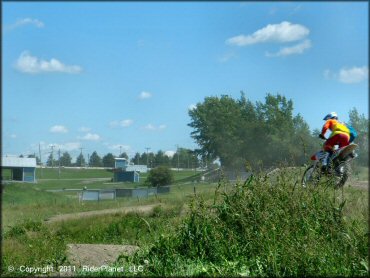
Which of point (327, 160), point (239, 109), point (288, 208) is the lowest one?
point (288, 208)

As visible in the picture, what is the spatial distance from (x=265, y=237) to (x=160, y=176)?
14.2 metres

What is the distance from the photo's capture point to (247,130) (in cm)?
1327

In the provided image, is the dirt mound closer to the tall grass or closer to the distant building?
the tall grass

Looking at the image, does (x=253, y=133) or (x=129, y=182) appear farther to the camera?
(x=129, y=182)

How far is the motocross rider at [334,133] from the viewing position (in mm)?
11055

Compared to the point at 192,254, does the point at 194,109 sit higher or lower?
higher

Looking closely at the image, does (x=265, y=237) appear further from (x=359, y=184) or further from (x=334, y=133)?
(x=334, y=133)

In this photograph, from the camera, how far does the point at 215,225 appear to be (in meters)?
6.88

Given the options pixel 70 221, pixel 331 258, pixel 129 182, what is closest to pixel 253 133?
pixel 70 221

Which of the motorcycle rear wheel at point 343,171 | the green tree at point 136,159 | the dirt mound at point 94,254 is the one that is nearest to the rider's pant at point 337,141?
the motorcycle rear wheel at point 343,171

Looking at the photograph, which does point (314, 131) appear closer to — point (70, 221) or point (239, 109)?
point (239, 109)

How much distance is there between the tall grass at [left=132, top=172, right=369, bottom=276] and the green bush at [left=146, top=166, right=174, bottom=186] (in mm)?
→ 12230

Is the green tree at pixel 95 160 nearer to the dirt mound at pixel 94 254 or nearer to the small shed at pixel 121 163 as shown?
the small shed at pixel 121 163

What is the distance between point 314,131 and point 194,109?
2.82m
